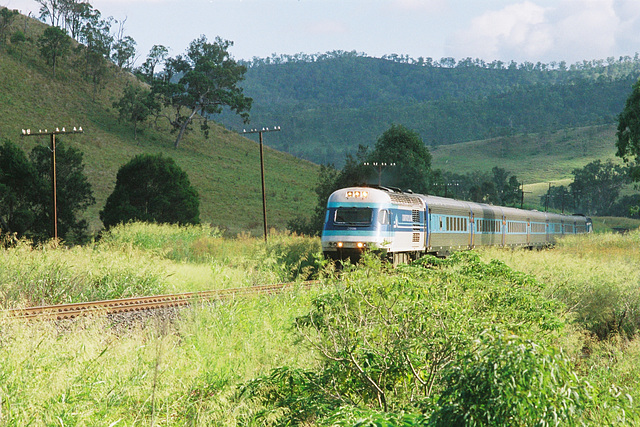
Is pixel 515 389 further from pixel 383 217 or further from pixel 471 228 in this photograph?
pixel 471 228

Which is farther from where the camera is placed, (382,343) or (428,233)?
(428,233)

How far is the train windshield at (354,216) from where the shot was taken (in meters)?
21.0

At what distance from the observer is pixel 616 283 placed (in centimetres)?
1573

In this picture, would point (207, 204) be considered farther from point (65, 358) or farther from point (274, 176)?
point (65, 358)

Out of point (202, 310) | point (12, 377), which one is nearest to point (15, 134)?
point (202, 310)

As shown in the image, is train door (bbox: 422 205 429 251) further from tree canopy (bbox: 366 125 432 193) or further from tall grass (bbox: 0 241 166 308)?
tree canopy (bbox: 366 125 432 193)

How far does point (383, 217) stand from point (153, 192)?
30.6 m

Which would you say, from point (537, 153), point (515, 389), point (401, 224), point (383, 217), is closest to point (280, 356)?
point (515, 389)

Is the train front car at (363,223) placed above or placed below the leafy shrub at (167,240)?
above

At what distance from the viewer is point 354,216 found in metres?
21.3

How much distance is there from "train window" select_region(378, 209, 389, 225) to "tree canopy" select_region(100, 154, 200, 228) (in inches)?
1096

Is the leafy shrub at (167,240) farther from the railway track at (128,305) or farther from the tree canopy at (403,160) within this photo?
the tree canopy at (403,160)

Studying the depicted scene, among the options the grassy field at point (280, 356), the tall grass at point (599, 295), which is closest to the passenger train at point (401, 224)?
the tall grass at point (599, 295)

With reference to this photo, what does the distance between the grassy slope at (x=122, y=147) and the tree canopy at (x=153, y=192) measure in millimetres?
8769
